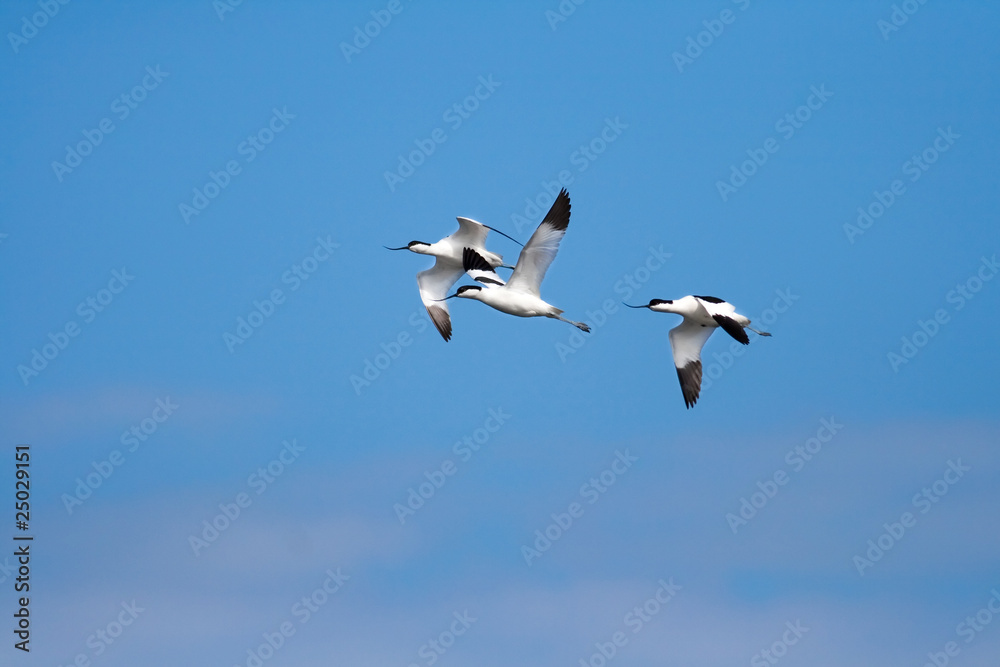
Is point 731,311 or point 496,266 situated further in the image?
point 496,266

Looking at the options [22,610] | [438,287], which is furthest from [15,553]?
[438,287]

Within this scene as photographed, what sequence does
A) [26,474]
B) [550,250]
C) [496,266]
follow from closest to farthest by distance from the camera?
[550,250], [26,474], [496,266]

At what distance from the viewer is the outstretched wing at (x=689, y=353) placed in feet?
86.9

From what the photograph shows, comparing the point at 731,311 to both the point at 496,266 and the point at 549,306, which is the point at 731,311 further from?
the point at 496,266

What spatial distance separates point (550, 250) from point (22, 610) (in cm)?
1266

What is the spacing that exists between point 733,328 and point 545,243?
12.9ft

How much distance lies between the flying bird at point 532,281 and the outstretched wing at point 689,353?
2.65 m

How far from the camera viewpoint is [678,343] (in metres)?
26.7

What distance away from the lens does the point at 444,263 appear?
30906 mm

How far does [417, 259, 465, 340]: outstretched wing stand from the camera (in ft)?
99.8

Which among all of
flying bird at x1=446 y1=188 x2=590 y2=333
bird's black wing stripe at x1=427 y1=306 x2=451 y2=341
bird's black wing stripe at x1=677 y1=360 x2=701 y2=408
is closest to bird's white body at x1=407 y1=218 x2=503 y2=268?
bird's black wing stripe at x1=427 y1=306 x2=451 y2=341

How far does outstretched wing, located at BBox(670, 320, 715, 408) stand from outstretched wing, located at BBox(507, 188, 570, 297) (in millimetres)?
3893

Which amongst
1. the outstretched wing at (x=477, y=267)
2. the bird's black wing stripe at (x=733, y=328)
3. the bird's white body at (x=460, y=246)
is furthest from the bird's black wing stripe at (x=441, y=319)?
the bird's black wing stripe at (x=733, y=328)

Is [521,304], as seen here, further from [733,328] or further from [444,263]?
[444,263]
